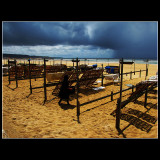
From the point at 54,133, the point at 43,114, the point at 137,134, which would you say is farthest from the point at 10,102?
the point at 137,134

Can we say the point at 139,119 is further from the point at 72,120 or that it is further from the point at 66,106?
the point at 66,106

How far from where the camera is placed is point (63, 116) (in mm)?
4898

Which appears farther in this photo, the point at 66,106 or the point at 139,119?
the point at 66,106

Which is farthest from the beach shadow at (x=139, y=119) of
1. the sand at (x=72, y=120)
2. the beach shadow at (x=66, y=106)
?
the beach shadow at (x=66, y=106)

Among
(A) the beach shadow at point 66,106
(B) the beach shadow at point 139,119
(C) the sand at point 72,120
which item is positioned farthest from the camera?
(A) the beach shadow at point 66,106

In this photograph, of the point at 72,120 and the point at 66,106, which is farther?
the point at 66,106

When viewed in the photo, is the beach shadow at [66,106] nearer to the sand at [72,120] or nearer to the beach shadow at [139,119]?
the sand at [72,120]

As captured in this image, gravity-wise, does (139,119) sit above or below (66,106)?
below

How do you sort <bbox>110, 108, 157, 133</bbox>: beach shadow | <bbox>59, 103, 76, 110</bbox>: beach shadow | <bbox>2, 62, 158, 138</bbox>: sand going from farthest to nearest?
<bbox>59, 103, 76, 110</bbox>: beach shadow
<bbox>110, 108, 157, 133</bbox>: beach shadow
<bbox>2, 62, 158, 138</bbox>: sand

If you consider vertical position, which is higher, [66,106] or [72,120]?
[66,106]

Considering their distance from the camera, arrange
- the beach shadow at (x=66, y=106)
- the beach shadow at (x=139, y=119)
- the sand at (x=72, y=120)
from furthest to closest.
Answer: the beach shadow at (x=66, y=106) < the beach shadow at (x=139, y=119) < the sand at (x=72, y=120)

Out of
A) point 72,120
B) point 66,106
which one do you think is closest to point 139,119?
point 72,120

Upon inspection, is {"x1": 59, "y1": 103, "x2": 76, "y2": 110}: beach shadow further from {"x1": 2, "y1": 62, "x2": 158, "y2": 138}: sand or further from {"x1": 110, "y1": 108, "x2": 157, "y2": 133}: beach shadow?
{"x1": 110, "y1": 108, "x2": 157, "y2": 133}: beach shadow

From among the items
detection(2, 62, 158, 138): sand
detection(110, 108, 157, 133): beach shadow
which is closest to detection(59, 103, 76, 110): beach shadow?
detection(2, 62, 158, 138): sand
